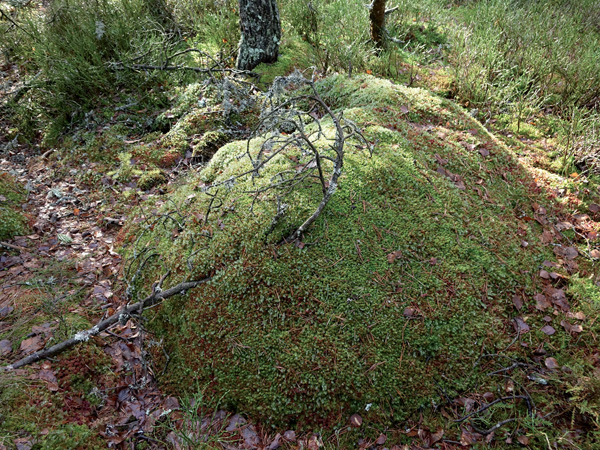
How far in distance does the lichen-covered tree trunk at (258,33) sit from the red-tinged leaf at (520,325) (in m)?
5.12

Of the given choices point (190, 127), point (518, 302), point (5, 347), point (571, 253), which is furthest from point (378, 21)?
point (5, 347)

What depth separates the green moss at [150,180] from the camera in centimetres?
416

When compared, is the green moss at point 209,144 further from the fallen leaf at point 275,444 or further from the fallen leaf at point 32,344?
the fallen leaf at point 275,444

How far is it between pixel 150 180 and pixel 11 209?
148cm

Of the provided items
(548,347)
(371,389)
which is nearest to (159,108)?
(371,389)

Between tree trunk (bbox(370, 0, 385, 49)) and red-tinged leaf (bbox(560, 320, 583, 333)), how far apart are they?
5356 mm

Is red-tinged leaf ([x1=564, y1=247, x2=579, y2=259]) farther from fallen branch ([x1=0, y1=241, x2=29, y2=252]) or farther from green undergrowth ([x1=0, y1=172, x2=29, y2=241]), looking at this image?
green undergrowth ([x1=0, y1=172, x2=29, y2=241])

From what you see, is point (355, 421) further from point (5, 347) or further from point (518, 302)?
point (5, 347)

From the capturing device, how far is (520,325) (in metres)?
2.61

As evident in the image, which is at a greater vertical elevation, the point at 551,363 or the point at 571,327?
the point at 571,327

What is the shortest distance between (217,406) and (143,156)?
342 centimetres

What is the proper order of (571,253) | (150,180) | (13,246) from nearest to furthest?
(571,253) → (13,246) → (150,180)

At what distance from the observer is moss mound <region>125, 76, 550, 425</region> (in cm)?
234

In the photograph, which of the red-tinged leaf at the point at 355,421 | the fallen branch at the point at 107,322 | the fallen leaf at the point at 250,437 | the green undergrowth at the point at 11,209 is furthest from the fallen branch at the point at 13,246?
the red-tinged leaf at the point at 355,421
